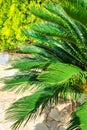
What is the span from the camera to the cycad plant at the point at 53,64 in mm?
Result: 4294

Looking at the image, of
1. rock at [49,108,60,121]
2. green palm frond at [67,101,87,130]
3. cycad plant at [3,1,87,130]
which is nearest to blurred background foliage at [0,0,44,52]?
rock at [49,108,60,121]

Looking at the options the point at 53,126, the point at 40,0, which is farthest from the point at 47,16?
the point at 40,0

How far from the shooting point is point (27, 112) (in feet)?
15.6

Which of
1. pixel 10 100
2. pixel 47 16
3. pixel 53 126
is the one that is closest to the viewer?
pixel 47 16

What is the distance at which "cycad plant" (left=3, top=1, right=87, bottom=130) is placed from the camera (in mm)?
4294

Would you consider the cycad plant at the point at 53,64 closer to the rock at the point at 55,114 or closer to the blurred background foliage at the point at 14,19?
the rock at the point at 55,114

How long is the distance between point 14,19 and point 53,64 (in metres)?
5.89

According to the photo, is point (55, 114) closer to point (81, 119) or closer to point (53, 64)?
point (53, 64)

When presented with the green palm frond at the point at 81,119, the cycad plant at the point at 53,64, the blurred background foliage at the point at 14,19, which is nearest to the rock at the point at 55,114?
the cycad plant at the point at 53,64

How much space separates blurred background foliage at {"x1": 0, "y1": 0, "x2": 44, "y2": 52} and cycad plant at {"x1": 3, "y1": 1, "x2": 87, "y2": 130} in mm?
4579

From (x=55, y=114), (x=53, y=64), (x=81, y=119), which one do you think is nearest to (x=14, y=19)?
(x=55, y=114)

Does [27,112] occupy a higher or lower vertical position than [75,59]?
lower

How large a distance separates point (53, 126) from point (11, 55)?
159 inches

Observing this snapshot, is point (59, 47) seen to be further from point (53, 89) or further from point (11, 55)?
point (11, 55)
